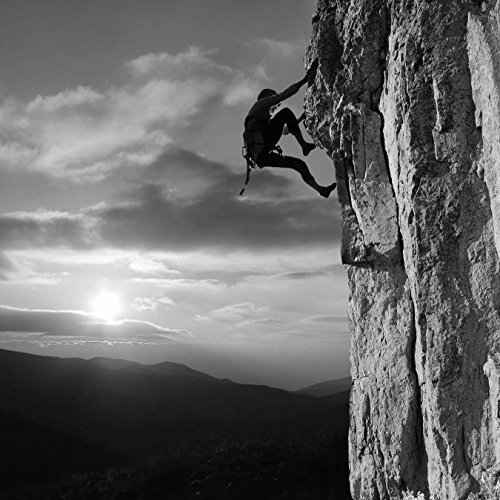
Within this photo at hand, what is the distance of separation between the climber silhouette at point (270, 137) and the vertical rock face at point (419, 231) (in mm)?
1578

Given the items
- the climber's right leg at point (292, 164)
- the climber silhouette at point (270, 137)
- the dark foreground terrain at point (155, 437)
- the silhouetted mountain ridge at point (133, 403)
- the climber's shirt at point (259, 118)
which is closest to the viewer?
the climber's shirt at point (259, 118)

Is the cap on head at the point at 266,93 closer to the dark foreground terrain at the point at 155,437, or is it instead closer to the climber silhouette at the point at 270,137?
the climber silhouette at the point at 270,137

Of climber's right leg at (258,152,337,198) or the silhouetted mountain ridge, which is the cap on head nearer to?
climber's right leg at (258,152,337,198)

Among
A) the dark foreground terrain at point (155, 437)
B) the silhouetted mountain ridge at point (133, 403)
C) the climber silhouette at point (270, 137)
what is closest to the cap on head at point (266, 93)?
the climber silhouette at point (270, 137)

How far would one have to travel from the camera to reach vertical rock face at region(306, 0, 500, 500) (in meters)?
6.93

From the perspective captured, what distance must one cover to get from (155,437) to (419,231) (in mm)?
74826

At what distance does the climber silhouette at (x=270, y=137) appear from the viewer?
35.9 feet

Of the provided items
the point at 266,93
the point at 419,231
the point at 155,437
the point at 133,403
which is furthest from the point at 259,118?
the point at 133,403

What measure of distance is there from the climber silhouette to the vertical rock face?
158 centimetres

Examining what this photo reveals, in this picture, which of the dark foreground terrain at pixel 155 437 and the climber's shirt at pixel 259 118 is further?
the dark foreground terrain at pixel 155 437

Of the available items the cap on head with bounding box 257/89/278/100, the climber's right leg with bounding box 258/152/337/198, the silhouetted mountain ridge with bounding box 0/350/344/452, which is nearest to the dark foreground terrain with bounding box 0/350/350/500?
the silhouetted mountain ridge with bounding box 0/350/344/452

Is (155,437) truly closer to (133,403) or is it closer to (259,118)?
(133,403)

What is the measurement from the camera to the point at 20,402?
281ft

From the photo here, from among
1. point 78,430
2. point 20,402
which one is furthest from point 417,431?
point 20,402
